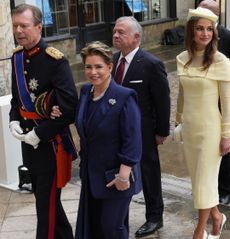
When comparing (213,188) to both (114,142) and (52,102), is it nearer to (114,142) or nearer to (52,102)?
(114,142)

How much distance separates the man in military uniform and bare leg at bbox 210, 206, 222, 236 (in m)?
1.17

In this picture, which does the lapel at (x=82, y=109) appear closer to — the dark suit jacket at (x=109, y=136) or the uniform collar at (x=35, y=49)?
the dark suit jacket at (x=109, y=136)

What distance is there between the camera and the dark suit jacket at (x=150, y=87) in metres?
4.24

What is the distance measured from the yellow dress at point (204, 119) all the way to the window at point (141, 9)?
11.4 metres

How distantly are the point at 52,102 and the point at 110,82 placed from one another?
1.54 ft

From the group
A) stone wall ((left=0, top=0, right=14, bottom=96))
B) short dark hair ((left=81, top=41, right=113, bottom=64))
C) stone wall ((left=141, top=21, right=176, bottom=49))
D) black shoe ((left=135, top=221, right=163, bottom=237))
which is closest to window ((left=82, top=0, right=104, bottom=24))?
stone wall ((left=141, top=21, right=176, bottom=49))

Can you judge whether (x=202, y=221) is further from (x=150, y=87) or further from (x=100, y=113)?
(x=100, y=113)

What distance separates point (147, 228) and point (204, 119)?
1129mm

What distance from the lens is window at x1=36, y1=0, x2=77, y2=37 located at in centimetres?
1325

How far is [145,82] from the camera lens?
4250 millimetres

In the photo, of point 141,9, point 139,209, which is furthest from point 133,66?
point 141,9

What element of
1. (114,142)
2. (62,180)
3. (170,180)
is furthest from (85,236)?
(170,180)

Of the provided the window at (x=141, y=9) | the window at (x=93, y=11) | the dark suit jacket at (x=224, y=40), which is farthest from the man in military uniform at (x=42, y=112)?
the window at (x=141, y=9)

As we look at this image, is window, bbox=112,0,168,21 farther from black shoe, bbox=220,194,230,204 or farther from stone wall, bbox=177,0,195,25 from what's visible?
black shoe, bbox=220,194,230,204
